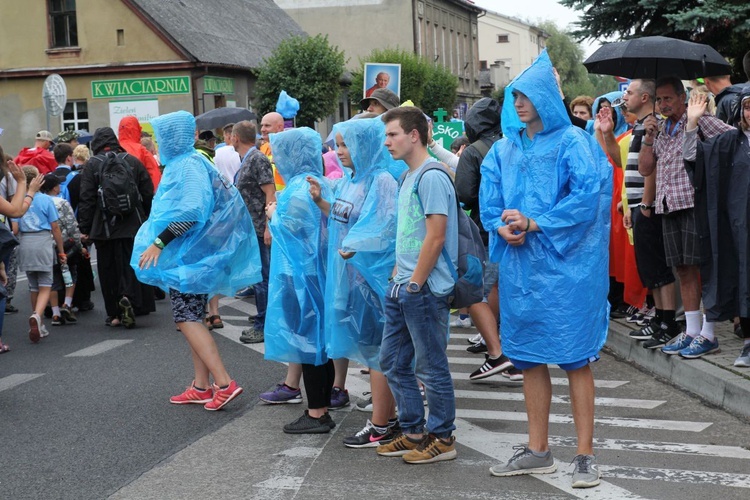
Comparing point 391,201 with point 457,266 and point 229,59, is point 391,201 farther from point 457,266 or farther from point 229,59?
point 229,59

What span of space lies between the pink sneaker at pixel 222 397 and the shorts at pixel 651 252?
3278 millimetres

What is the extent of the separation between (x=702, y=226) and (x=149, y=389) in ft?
13.4

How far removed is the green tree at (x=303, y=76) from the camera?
125 ft

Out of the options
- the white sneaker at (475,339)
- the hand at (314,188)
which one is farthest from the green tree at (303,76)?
the hand at (314,188)

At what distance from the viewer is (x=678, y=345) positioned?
7.89m

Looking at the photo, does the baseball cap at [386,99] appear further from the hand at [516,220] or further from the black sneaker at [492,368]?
the hand at [516,220]

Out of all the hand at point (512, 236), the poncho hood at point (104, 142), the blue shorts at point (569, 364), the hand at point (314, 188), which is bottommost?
the blue shorts at point (569, 364)

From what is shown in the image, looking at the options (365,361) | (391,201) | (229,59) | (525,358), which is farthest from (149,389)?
(229,59)

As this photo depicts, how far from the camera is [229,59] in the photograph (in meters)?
37.6

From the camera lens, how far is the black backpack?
10641 mm

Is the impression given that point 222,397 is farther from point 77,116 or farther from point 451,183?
point 77,116

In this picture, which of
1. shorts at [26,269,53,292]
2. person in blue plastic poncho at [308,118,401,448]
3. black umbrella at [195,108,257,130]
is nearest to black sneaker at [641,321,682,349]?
person in blue plastic poncho at [308,118,401,448]

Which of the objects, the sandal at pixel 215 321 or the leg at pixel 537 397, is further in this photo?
the sandal at pixel 215 321

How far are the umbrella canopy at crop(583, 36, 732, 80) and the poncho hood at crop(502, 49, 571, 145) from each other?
9.71ft
